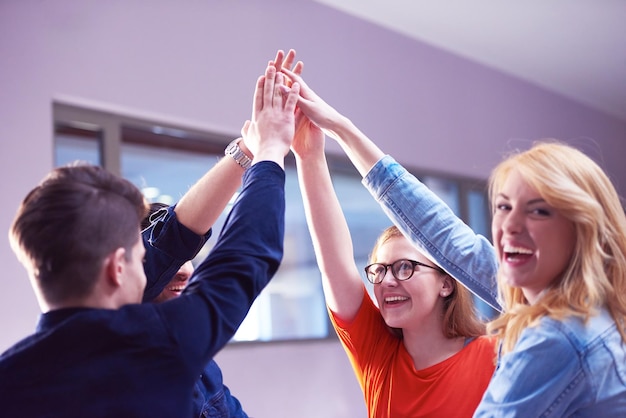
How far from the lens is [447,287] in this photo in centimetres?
194

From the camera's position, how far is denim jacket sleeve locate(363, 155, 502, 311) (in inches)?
57.4

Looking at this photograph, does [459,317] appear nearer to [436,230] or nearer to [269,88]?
[436,230]

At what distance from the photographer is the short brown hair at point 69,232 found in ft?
3.55

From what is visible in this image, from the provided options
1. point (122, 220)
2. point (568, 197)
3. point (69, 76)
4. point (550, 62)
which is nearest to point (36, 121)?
point (69, 76)

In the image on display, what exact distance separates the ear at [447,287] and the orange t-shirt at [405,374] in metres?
0.16

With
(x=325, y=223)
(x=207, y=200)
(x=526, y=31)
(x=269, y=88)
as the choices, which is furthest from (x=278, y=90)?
(x=526, y=31)

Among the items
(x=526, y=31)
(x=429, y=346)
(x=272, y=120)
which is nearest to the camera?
(x=272, y=120)

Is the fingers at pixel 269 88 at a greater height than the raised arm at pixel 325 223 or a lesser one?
greater

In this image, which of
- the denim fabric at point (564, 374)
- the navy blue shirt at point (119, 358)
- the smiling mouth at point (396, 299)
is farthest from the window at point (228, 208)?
the denim fabric at point (564, 374)

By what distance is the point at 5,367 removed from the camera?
1.05m

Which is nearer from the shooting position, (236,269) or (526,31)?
(236,269)

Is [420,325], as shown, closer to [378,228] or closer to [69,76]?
[69,76]

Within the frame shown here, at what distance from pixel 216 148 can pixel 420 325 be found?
2.41 metres

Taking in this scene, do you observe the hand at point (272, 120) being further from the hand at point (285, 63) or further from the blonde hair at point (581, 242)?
the blonde hair at point (581, 242)
